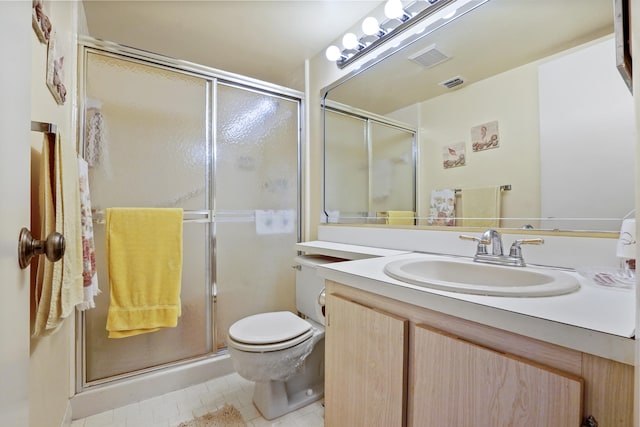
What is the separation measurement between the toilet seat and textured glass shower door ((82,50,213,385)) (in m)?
0.49

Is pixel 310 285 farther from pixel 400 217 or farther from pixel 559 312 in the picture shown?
pixel 559 312

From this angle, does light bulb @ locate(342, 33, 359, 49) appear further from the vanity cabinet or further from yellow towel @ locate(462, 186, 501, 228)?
the vanity cabinet

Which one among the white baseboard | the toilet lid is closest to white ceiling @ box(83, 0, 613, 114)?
the toilet lid

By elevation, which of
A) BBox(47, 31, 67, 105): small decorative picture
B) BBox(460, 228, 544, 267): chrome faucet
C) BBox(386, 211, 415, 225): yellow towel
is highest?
BBox(47, 31, 67, 105): small decorative picture

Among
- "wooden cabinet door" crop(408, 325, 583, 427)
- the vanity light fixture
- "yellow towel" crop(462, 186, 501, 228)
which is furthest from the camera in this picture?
the vanity light fixture

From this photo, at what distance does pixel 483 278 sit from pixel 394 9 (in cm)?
133

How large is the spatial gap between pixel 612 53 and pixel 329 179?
4.68ft

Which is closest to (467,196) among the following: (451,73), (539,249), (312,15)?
(539,249)

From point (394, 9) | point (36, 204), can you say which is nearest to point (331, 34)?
point (394, 9)

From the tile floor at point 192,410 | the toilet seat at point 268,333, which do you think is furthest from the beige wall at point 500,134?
the tile floor at point 192,410

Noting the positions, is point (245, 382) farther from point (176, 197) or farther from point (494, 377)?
point (494, 377)

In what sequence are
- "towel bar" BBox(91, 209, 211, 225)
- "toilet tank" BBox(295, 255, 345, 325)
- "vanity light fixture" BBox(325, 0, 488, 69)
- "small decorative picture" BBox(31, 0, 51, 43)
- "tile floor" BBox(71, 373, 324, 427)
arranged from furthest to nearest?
"toilet tank" BBox(295, 255, 345, 325)
"towel bar" BBox(91, 209, 211, 225)
"tile floor" BBox(71, 373, 324, 427)
"vanity light fixture" BBox(325, 0, 488, 69)
"small decorative picture" BBox(31, 0, 51, 43)

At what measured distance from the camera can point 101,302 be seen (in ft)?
5.03

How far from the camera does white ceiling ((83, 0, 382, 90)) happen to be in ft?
5.22
